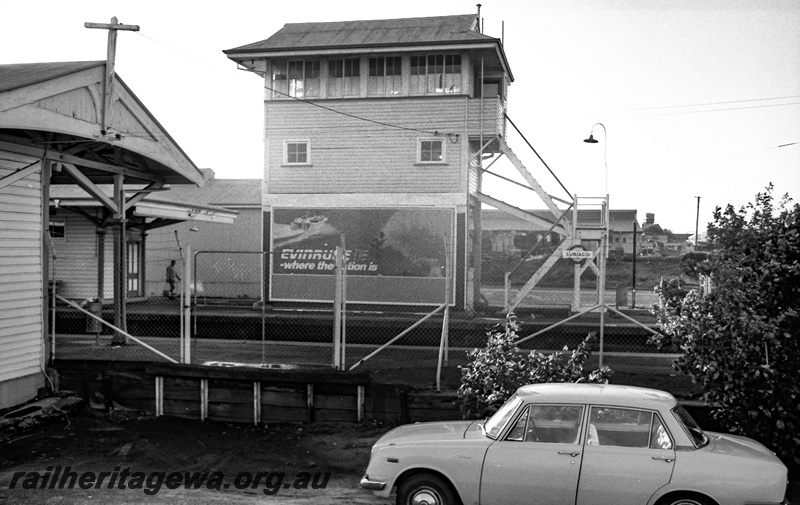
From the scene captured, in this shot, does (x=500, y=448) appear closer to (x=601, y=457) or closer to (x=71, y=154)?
(x=601, y=457)

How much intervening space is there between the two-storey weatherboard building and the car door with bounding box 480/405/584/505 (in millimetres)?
18183

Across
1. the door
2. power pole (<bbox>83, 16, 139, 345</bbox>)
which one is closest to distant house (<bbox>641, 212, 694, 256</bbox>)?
the door

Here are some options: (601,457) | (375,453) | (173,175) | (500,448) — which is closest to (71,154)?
(173,175)

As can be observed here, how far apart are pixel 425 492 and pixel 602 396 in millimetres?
1947

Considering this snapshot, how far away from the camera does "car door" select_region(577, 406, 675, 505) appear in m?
6.72

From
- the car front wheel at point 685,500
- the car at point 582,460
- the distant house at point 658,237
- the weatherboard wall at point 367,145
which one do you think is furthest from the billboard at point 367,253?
the distant house at point 658,237


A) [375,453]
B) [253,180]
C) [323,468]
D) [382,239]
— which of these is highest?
[253,180]

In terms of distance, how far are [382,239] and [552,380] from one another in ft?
56.4

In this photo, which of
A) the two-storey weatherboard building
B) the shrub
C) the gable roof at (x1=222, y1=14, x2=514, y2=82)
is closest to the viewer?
the shrub

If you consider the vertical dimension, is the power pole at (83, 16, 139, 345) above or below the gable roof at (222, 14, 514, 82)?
below

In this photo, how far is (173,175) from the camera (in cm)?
1516

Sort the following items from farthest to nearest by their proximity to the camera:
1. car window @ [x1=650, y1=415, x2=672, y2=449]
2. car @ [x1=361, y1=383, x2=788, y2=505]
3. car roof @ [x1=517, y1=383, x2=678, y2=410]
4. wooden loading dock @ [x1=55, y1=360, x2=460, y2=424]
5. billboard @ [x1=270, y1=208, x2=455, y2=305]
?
billboard @ [x1=270, y1=208, x2=455, y2=305], wooden loading dock @ [x1=55, y1=360, x2=460, y2=424], car roof @ [x1=517, y1=383, x2=678, y2=410], car window @ [x1=650, y1=415, x2=672, y2=449], car @ [x1=361, y1=383, x2=788, y2=505]

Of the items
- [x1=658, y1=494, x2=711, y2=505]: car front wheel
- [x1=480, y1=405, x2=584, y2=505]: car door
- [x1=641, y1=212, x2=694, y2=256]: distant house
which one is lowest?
[x1=658, y1=494, x2=711, y2=505]: car front wheel

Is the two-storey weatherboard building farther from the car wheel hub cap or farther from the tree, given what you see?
the car wheel hub cap
